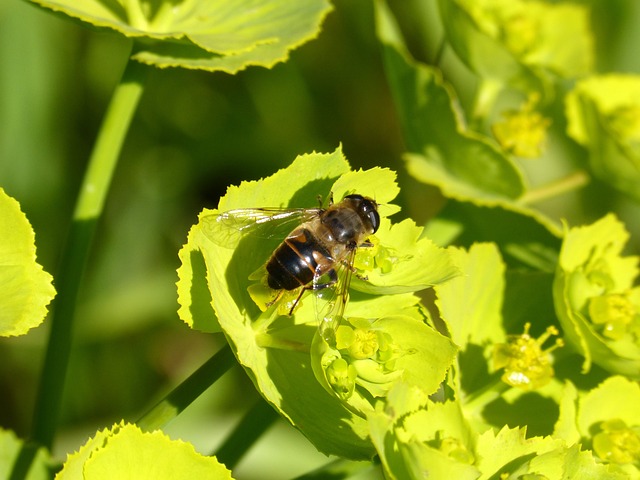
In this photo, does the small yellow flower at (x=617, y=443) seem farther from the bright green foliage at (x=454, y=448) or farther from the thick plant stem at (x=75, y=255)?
the thick plant stem at (x=75, y=255)

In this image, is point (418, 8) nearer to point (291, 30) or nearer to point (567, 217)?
point (567, 217)

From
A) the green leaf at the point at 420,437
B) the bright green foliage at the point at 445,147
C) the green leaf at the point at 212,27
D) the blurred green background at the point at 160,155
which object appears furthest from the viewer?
the blurred green background at the point at 160,155

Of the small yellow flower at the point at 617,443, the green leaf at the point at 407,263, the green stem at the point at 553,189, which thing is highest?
the green leaf at the point at 407,263

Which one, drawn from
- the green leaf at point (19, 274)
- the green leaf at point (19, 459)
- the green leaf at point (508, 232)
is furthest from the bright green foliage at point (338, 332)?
the green leaf at point (508, 232)

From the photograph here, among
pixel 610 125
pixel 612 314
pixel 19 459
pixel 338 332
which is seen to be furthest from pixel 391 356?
pixel 610 125

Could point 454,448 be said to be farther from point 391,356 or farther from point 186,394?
point 186,394

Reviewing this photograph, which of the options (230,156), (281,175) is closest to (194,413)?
(230,156)
